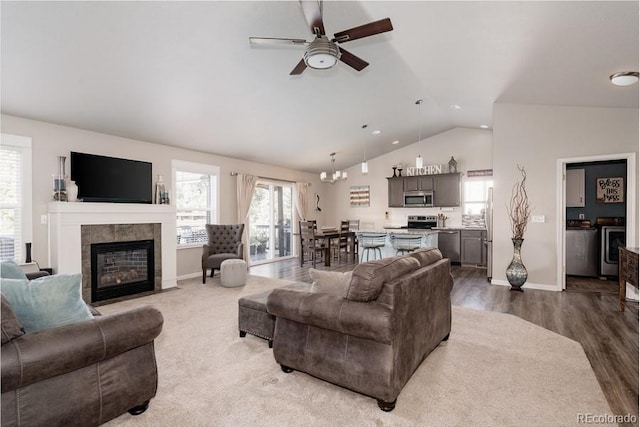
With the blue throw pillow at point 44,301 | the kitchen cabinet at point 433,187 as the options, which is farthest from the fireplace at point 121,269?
the kitchen cabinet at point 433,187

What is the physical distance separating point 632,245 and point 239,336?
5.42 metres

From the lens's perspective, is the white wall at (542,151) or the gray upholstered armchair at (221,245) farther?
the gray upholstered armchair at (221,245)

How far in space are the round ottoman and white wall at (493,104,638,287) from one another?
435cm

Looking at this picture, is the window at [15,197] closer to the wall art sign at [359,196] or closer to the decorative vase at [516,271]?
the decorative vase at [516,271]

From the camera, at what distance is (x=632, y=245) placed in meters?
4.40

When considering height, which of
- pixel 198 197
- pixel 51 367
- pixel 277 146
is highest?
pixel 277 146

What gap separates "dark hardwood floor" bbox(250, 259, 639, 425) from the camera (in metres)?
2.30

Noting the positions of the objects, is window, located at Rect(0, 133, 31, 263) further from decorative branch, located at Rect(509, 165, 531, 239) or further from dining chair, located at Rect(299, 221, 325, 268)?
decorative branch, located at Rect(509, 165, 531, 239)

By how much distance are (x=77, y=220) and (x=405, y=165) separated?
768cm

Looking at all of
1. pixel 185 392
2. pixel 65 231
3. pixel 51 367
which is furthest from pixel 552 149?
A: pixel 65 231

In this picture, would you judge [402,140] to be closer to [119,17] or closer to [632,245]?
[632,245]

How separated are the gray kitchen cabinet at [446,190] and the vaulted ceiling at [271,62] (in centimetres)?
240

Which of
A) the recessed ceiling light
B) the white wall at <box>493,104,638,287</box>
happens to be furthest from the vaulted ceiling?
the white wall at <box>493,104,638,287</box>

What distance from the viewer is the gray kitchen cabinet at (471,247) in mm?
7348
